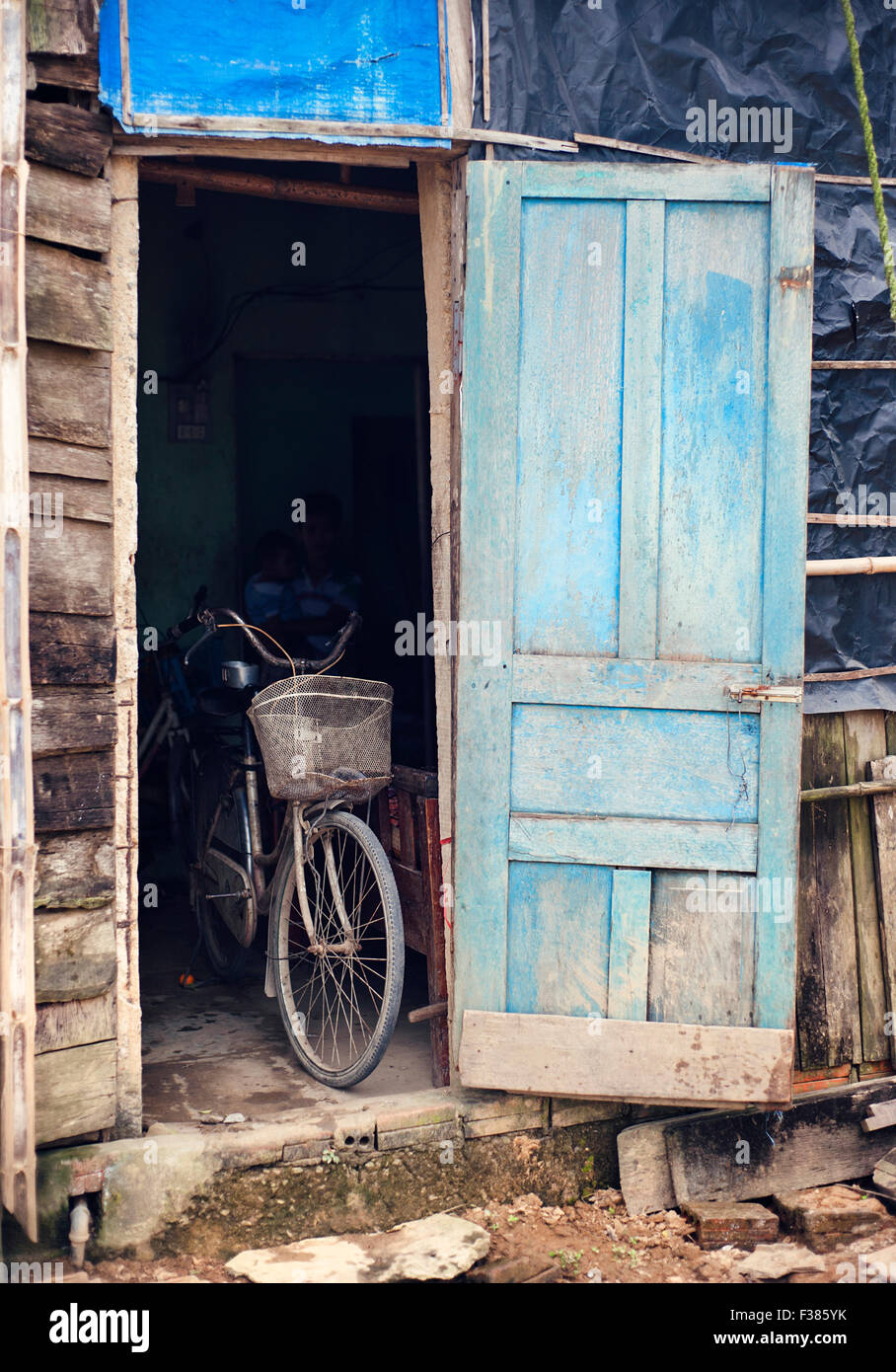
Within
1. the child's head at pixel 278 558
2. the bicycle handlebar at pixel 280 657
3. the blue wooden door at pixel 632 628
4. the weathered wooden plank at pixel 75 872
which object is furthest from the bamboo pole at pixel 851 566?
the child's head at pixel 278 558

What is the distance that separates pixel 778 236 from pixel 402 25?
1.28 metres

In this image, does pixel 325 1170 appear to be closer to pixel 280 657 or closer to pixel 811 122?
pixel 280 657

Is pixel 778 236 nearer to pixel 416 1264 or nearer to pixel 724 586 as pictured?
pixel 724 586

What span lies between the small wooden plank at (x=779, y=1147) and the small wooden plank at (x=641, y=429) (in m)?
1.64

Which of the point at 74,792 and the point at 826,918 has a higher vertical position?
the point at 74,792

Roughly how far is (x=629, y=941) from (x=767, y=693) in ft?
2.86

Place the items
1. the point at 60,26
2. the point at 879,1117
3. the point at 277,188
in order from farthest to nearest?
the point at 879,1117 → the point at 277,188 → the point at 60,26

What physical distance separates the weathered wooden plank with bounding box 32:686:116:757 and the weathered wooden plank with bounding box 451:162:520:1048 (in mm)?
1046

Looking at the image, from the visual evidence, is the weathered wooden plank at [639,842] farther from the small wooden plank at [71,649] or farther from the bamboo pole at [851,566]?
the small wooden plank at [71,649]

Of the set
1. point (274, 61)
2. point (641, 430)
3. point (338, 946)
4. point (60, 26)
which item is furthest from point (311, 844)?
point (60, 26)

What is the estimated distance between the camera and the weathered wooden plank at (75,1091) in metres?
3.31

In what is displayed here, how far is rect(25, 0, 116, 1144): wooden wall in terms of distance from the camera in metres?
3.24

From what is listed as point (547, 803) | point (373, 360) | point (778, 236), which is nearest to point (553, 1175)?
point (547, 803)

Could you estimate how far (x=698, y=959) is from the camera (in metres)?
3.66
